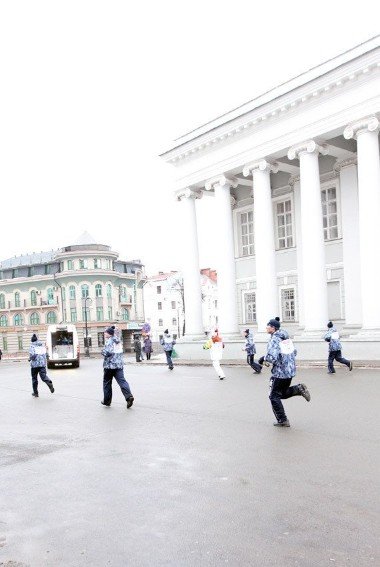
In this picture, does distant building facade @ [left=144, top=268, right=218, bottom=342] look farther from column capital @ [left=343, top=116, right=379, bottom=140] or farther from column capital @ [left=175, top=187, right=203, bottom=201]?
column capital @ [left=343, top=116, right=379, bottom=140]

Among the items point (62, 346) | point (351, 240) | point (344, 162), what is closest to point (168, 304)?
point (62, 346)

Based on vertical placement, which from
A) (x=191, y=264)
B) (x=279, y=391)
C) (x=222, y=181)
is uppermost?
(x=222, y=181)

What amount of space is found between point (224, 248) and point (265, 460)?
21.9 m

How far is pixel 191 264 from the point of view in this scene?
2989 cm

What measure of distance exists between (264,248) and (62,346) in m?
14.7

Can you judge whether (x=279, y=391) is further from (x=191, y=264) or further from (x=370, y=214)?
(x=191, y=264)

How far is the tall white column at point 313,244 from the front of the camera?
22719 millimetres

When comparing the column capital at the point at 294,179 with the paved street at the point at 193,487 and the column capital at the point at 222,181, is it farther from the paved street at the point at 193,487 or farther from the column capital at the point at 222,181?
the paved street at the point at 193,487

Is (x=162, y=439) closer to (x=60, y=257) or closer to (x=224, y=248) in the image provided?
(x=224, y=248)

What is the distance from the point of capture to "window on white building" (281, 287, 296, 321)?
27905 mm

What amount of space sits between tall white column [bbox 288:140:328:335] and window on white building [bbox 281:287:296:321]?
4.79 meters

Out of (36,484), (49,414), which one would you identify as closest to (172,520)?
(36,484)

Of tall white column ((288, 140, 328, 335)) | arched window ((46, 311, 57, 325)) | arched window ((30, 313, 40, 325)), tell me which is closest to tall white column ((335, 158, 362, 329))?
tall white column ((288, 140, 328, 335))

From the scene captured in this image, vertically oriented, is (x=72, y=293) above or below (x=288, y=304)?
above
